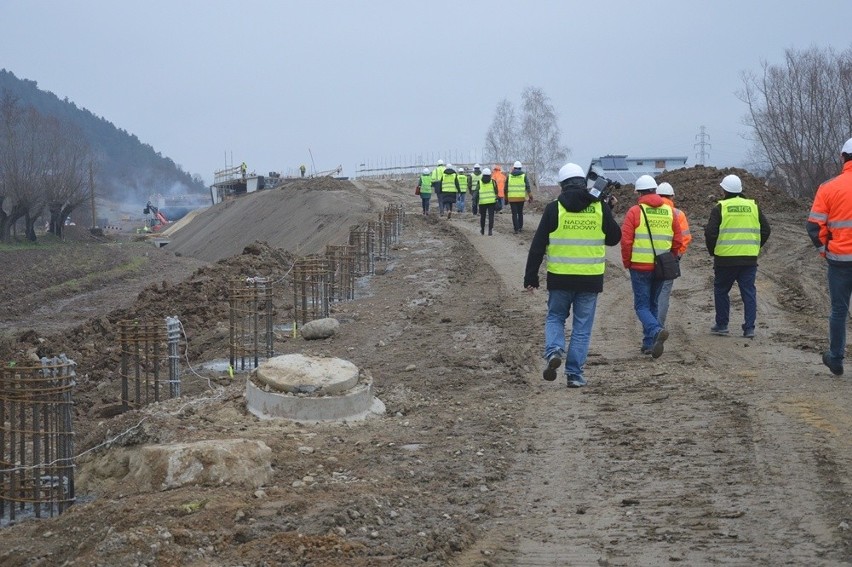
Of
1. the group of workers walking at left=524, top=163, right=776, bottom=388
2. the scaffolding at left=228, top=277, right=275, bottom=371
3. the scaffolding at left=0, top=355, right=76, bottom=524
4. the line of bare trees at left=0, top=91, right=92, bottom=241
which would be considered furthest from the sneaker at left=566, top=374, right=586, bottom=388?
the line of bare trees at left=0, top=91, right=92, bottom=241

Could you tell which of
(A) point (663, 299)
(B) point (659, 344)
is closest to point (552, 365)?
(B) point (659, 344)

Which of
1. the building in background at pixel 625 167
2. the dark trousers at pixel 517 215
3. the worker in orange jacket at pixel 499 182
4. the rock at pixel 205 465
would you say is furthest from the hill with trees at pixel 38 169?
the rock at pixel 205 465

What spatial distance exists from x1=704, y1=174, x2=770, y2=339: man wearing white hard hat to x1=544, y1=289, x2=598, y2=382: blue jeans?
10.2 feet

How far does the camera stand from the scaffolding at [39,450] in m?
7.56

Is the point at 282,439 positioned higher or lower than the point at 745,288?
lower

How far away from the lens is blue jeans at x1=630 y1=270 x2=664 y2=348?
34.0 feet

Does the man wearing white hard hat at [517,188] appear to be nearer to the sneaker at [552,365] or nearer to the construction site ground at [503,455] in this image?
the construction site ground at [503,455]

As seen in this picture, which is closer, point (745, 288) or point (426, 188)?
point (745, 288)

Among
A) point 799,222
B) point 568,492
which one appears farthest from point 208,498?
point 799,222

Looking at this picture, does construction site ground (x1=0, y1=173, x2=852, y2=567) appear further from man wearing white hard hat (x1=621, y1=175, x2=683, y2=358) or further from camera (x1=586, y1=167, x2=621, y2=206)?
camera (x1=586, y1=167, x2=621, y2=206)

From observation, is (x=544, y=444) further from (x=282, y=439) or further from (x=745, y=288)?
(x=745, y=288)

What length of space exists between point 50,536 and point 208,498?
1.00 meters

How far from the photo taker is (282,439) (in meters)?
7.66

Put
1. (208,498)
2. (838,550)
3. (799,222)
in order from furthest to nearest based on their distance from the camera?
(799,222) < (208,498) < (838,550)
